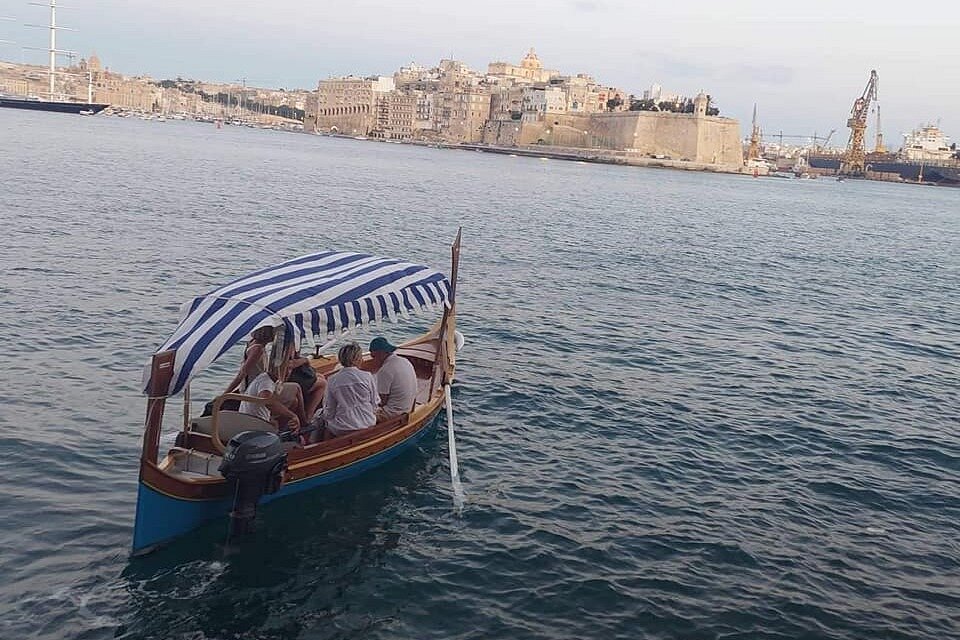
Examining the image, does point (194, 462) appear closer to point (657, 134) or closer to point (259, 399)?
point (259, 399)

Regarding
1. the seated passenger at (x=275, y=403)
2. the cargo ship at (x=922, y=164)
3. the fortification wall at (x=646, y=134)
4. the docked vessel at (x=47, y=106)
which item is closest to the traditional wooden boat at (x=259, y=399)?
the seated passenger at (x=275, y=403)

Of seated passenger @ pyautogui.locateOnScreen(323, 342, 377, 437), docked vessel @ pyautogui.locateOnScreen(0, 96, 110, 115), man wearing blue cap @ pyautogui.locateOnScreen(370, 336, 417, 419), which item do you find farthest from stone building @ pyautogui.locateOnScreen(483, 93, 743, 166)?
seated passenger @ pyautogui.locateOnScreen(323, 342, 377, 437)

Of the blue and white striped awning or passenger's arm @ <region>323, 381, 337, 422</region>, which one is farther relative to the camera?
passenger's arm @ <region>323, 381, 337, 422</region>

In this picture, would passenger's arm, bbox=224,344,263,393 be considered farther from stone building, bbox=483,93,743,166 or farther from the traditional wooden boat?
stone building, bbox=483,93,743,166

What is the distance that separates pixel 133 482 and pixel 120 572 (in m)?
2.19

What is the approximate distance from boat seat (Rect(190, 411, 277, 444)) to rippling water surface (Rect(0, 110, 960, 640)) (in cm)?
93

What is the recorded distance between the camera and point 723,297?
87.2 feet

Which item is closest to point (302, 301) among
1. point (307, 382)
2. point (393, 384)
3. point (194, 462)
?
point (307, 382)

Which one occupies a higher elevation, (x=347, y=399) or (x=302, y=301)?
(x=302, y=301)

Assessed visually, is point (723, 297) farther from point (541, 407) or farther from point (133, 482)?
point (133, 482)

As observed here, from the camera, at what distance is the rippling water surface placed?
8250 mm

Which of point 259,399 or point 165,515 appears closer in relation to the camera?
point 165,515

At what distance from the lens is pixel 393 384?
36.4 feet

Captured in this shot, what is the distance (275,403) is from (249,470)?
43.5 inches
